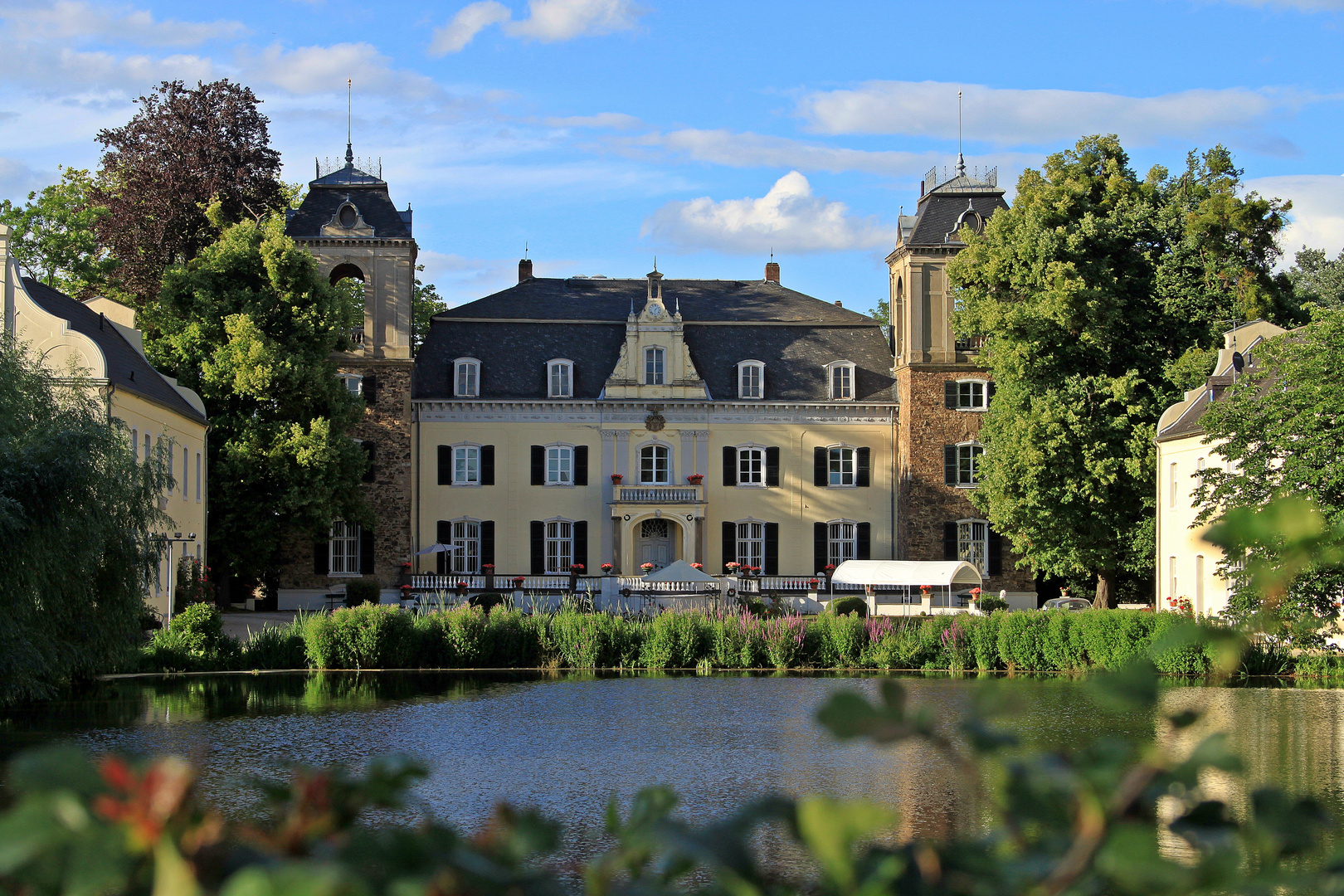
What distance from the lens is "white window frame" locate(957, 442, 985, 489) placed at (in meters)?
43.1

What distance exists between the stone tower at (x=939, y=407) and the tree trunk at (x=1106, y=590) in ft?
17.1

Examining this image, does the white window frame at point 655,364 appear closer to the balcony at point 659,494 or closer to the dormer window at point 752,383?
the dormer window at point 752,383

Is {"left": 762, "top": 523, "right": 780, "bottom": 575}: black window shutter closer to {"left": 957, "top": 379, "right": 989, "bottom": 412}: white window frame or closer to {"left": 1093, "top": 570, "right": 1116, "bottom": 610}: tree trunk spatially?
{"left": 957, "top": 379, "right": 989, "bottom": 412}: white window frame

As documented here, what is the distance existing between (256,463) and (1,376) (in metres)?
18.9

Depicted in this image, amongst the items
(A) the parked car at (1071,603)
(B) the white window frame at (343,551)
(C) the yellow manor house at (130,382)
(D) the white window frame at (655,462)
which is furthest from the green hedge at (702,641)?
(D) the white window frame at (655,462)

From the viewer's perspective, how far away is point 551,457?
146ft

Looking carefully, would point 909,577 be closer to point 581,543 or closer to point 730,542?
point 730,542

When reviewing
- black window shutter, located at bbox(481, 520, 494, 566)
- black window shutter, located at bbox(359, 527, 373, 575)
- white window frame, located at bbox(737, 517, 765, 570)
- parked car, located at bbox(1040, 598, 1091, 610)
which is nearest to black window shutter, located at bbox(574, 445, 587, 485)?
black window shutter, located at bbox(481, 520, 494, 566)

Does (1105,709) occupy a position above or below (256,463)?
below

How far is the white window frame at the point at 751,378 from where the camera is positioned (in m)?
44.8

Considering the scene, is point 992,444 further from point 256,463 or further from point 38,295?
point 38,295

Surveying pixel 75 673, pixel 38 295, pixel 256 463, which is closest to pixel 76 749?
pixel 75 673

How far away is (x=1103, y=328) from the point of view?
35.6 metres

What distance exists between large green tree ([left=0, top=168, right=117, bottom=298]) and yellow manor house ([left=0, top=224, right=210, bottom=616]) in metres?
10.3
